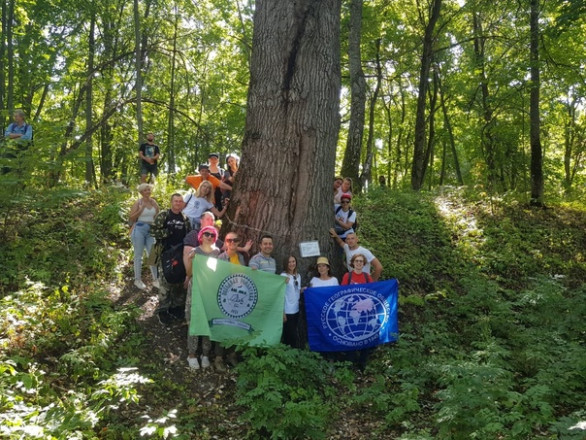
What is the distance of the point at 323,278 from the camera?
739 centimetres

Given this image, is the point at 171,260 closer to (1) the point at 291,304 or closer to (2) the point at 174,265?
(2) the point at 174,265

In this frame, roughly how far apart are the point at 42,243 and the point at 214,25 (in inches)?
546

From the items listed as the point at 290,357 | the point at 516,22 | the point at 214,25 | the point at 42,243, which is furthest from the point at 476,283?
the point at 214,25

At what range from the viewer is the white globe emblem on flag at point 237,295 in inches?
268

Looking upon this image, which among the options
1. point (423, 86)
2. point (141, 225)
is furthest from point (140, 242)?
point (423, 86)

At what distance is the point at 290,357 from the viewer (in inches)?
235

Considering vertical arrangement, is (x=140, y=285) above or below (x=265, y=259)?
below

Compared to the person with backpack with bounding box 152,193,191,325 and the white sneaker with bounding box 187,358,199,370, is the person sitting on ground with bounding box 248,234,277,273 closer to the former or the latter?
the person with backpack with bounding box 152,193,191,325

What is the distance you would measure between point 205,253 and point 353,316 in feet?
8.00

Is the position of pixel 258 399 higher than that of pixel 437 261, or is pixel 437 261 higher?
pixel 437 261

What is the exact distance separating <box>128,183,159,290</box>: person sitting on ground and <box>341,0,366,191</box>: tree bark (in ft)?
24.6

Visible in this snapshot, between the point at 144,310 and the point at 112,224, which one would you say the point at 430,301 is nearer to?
the point at 144,310

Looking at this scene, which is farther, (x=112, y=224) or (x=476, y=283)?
(x=112, y=224)

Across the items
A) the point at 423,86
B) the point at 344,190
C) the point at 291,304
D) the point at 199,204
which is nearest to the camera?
the point at 291,304
